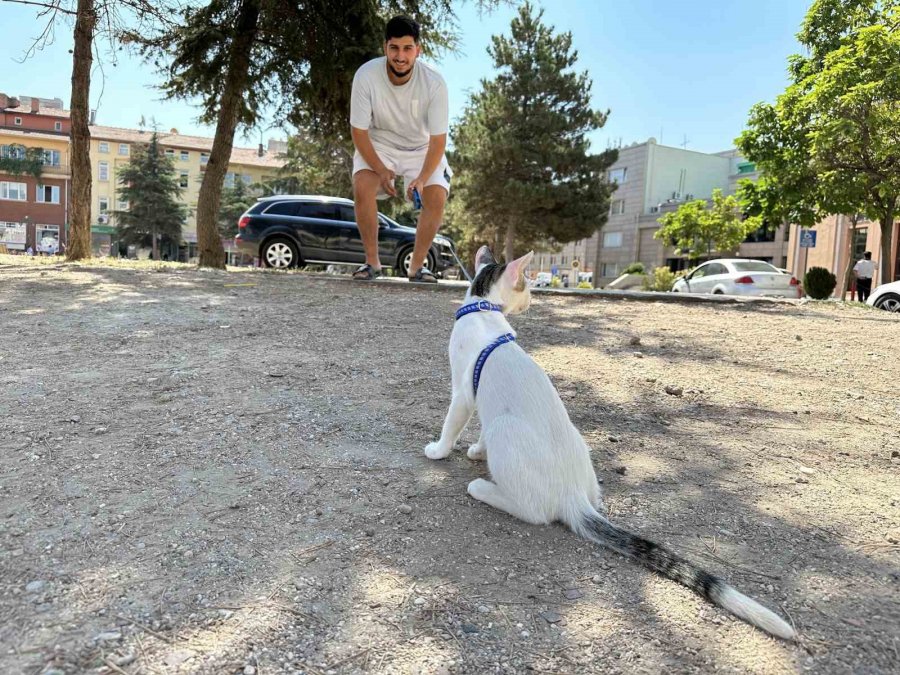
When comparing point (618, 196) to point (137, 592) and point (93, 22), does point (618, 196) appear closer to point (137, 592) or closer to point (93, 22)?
point (93, 22)

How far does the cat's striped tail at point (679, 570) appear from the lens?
5.30 ft

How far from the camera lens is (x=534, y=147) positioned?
104 feet

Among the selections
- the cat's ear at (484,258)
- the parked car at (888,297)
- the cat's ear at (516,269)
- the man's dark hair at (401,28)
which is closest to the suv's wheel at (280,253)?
the man's dark hair at (401,28)

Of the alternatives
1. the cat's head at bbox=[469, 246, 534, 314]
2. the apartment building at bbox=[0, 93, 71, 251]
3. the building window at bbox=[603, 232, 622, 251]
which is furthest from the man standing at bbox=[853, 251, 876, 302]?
the apartment building at bbox=[0, 93, 71, 251]

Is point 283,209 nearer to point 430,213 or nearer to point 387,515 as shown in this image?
point 430,213

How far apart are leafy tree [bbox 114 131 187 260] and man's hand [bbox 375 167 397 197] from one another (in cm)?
5014

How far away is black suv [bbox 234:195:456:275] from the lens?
1310 centimetres

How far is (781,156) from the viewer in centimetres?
1883

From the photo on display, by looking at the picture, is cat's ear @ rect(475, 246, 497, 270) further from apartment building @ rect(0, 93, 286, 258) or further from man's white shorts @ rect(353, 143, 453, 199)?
apartment building @ rect(0, 93, 286, 258)

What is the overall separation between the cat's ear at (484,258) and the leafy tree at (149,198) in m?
53.4

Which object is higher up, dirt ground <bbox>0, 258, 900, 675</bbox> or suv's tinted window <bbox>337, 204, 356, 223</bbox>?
suv's tinted window <bbox>337, 204, 356, 223</bbox>

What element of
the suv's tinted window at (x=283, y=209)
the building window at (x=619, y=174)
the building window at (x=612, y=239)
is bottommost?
the suv's tinted window at (x=283, y=209)

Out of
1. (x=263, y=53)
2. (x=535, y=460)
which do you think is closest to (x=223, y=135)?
(x=263, y=53)

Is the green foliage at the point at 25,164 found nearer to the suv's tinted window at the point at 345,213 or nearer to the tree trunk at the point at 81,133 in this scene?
the tree trunk at the point at 81,133
